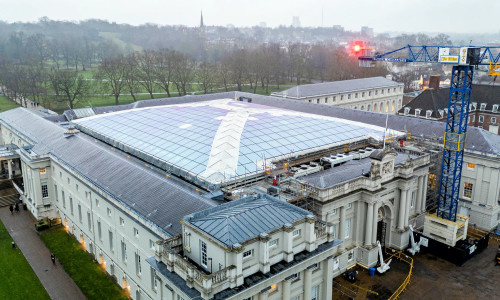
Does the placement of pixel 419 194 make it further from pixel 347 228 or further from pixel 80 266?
pixel 80 266

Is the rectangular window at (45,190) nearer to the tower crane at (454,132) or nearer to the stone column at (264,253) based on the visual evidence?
the stone column at (264,253)

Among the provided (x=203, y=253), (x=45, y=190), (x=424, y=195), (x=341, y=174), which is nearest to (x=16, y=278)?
(x=45, y=190)

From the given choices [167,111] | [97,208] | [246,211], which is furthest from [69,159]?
[246,211]

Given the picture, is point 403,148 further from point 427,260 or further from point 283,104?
point 283,104

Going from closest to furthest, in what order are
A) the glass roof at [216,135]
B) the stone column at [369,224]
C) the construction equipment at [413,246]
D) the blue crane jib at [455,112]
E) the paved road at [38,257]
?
the paved road at [38,257], the stone column at [369,224], the glass roof at [216,135], the blue crane jib at [455,112], the construction equipment at [413,246]

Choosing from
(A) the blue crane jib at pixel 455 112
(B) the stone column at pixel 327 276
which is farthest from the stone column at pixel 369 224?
(B) the stone column at pixel 327 276

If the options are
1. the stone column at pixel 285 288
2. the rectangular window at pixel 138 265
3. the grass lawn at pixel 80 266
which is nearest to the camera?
the stone column at pixel 285 288
